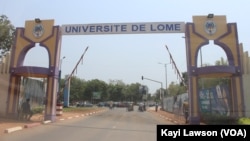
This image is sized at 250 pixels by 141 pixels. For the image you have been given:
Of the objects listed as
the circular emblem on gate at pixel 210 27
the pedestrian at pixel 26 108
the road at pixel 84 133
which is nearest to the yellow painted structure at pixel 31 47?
the pedestrian at pixel 26 108

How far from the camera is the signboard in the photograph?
24.8m

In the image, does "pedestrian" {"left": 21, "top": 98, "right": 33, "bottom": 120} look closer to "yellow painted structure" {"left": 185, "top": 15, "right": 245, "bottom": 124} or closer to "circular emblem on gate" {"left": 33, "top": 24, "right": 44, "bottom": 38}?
"circular emblem on gate" {"left": 33, "top": 24, "right": 44, "bottom": 38}

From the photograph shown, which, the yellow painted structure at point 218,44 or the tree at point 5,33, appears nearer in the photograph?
the yellow painted structure at point 218,44

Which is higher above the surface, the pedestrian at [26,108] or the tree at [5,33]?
the tree at [5,33]

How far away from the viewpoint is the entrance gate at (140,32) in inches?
935

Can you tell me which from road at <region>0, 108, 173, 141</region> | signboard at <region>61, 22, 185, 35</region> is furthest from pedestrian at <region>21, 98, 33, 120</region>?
signboard at <region>61, 22, 185, 35</region>

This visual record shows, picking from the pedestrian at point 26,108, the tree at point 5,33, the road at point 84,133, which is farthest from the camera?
A: the tree at point 5,33

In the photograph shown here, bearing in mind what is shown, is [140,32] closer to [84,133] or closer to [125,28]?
[125,28]

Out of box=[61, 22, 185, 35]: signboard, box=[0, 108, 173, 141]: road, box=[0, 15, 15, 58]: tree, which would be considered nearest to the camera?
box=[0, 108, 173, 141]: road

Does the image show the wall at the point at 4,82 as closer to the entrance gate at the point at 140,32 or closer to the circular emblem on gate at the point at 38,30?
the entrance gate at the point at 140,32

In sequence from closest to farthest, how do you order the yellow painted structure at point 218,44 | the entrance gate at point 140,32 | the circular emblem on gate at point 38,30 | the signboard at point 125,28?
the yellow painted structure at point 218,44 → the entrance gate at point 140,32 → the signboard at point 125,28 → the circular emblem on gate at point 38,30

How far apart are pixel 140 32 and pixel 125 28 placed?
3.64 ft

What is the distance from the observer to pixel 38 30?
25.9 m

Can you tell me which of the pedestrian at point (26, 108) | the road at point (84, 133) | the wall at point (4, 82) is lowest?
the road at point (84, 133)
